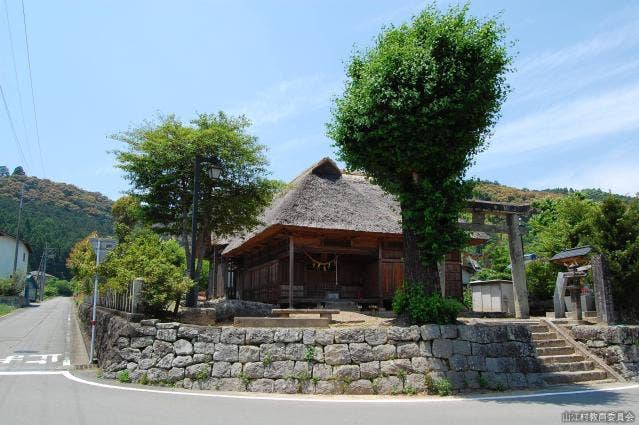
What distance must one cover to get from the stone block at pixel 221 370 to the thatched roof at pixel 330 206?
27.6 ft

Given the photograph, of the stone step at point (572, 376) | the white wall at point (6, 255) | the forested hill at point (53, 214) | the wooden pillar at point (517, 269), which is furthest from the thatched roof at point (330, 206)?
the forested hill at point (53, 214)

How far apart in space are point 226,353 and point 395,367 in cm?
360

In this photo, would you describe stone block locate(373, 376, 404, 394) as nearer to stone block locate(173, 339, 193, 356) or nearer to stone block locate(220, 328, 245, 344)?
stone block locate(220, 328, 245, 344)

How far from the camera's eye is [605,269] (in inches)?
562

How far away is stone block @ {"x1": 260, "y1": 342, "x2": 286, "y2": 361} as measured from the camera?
10055mm

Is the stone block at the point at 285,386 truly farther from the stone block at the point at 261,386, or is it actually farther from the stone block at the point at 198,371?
the stone block at the point at 198,371

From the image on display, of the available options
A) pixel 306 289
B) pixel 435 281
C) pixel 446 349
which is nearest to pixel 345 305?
pixel 306 289

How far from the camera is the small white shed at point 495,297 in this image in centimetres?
1860

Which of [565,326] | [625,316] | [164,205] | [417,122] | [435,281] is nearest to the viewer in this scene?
[417,122]

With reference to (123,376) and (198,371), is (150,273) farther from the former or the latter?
(198,371)

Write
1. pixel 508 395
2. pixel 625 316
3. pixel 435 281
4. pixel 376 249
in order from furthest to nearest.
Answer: pixel 376 249
pixel 625 316
pixel 435 281
pixel 508 395

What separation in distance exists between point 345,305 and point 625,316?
32.3 ft

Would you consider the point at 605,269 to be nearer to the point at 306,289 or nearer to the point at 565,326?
the point at 565,326

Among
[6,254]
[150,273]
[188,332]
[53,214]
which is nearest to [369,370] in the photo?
[188,332]
